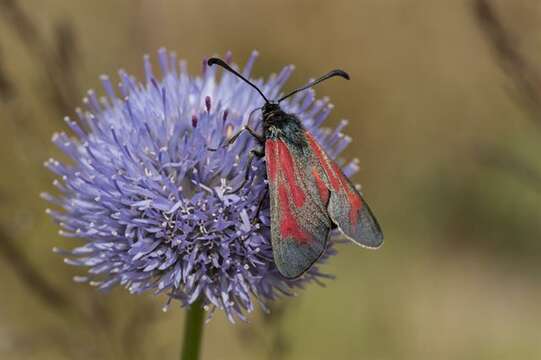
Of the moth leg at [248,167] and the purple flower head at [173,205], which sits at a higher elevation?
the moth leg at [248,167]

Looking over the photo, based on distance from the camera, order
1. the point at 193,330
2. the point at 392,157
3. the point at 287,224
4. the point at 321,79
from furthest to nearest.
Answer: the point at 392,157 < the point at 321,79 < the point at 193,330 < the point at 287,224

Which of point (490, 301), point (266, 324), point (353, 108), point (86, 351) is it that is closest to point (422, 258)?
point (490, 301)

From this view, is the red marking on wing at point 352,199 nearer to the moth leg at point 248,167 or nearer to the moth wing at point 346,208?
the moth wing at point 346,208

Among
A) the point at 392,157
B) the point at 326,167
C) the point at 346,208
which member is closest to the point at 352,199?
the point at 346,208

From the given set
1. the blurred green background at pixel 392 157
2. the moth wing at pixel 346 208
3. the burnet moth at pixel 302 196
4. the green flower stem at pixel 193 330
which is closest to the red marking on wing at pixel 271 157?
the burnet moth at pixel 302 196

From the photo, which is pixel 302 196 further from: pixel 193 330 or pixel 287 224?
pixel 193 330

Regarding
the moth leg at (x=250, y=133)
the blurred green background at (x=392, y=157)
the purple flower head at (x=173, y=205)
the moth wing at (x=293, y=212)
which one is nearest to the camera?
the moth wing at (x=293, y=212)

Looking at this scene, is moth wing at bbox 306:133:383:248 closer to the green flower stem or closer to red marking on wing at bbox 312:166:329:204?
red marking on wing at bbox 312:166:329:204
